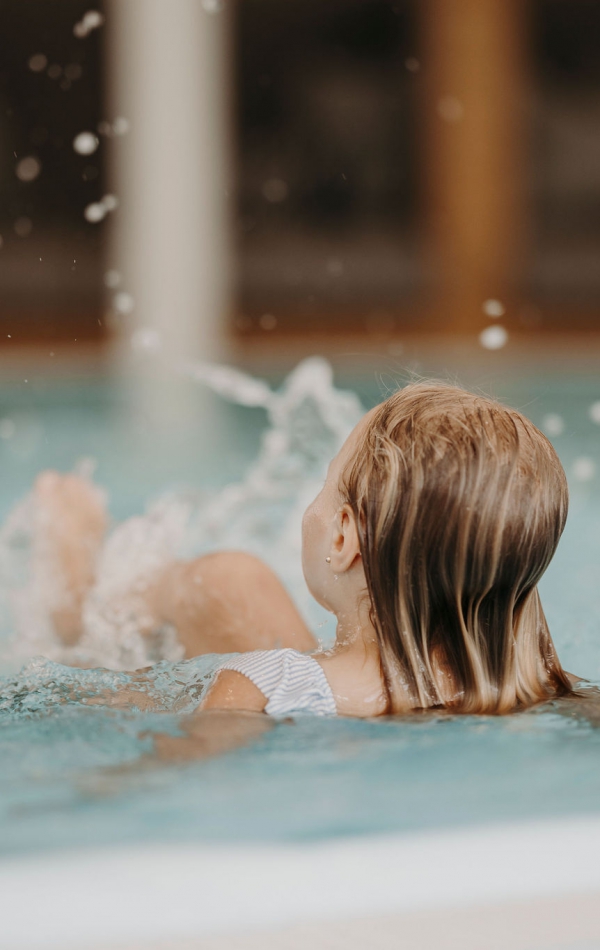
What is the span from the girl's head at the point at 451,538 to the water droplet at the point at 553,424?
2060 mm

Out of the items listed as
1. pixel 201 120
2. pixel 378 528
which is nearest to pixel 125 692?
pixel 378 528

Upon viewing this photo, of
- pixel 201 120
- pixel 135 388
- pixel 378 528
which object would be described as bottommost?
pixel 135 388

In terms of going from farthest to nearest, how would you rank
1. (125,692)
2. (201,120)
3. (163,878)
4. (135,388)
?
(201,120)
(135,388)
(125,692)
(163,878)

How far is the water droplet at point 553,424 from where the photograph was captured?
115 inches

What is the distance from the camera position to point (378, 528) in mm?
868

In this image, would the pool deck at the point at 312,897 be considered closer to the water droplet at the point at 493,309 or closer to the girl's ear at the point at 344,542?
the girl's ear at the point at 344,542

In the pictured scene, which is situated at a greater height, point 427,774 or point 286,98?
point 286,98

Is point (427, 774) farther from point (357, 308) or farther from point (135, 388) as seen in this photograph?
point (357, 308)

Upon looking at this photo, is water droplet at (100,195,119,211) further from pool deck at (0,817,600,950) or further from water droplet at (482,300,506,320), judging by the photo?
pool deck at (0,817,600,950)

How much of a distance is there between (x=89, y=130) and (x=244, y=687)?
5.00 metres

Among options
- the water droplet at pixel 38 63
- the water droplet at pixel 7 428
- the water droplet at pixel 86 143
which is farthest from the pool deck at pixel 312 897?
the water droplet at pixel 38 63

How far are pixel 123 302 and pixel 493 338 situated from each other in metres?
1.83

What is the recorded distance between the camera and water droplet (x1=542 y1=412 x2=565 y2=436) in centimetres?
293

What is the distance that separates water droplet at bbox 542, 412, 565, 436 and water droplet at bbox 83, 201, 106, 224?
108 inches
